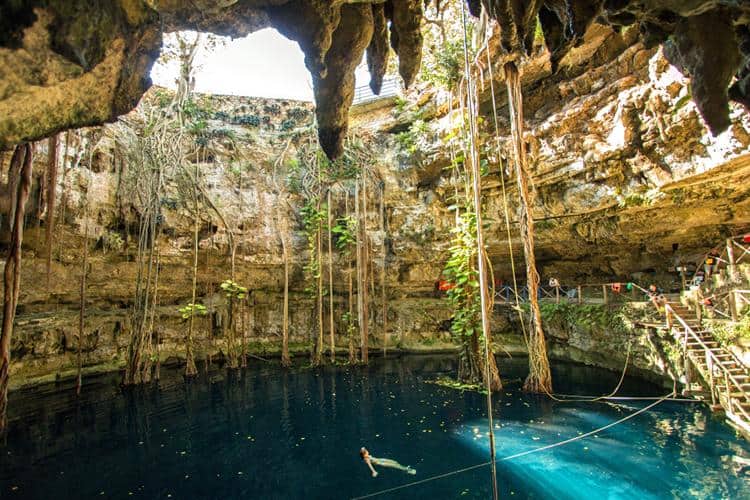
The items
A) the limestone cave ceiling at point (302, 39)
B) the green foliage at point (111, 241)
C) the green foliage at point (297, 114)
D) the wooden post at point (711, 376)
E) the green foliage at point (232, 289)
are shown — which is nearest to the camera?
the limestone cave ceiling at point (302, 39)

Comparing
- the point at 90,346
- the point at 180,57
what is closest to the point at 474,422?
the point at 90,346

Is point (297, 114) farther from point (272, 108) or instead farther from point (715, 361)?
point (715, 361)

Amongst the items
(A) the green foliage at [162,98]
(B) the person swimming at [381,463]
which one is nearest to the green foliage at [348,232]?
(A) the green foliage at [162,98]

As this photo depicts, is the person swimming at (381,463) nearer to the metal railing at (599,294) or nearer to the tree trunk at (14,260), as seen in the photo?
the tree trunk at (14,260)

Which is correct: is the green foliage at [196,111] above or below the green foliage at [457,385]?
above

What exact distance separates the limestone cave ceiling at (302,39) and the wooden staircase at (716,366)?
4452mm

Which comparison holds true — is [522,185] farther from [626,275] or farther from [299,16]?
[626,275]

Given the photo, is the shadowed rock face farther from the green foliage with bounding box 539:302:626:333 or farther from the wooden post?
the green foliage with bounding box 539:302:626:333

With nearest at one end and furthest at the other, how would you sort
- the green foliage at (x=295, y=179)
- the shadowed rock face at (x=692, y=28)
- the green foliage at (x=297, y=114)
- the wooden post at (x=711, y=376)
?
the shadowed rock face at (x=692, y=28) < the wooden post at (x=711, y=376) < the green foliage at (x=295, y=179) < the green foliage at (x=297, y=114)

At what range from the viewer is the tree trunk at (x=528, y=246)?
7.36 m

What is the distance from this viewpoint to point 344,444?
5.92 meters

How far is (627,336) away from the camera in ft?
28.5

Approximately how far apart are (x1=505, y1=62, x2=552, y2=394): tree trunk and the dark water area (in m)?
0.51

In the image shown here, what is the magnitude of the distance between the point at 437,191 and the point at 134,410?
9.73 m
